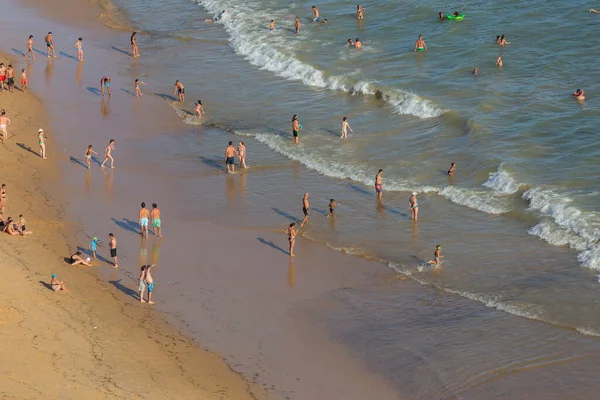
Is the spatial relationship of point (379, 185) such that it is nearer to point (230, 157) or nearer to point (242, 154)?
point (242, 154)

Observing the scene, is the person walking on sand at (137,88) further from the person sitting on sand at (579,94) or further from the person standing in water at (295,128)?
the person sitting on sand at (579,94)

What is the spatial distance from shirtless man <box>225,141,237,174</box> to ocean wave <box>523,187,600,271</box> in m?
9.49

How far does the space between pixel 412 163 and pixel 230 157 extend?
6.10 metres

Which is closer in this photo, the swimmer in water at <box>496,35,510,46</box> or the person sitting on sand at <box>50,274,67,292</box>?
the person sitting on sand at <box>50,274,67,292</box>

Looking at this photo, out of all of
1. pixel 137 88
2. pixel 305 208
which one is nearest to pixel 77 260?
pixel 305 208

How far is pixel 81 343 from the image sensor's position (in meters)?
19.2

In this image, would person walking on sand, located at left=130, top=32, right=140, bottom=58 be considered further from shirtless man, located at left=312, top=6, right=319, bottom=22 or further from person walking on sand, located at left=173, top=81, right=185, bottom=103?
shirtless man, located at left=312, top=6, right=319, bottom=22

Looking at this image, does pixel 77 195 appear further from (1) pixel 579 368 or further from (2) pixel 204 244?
(1) pixel 579 368

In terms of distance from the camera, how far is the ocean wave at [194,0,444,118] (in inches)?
1383

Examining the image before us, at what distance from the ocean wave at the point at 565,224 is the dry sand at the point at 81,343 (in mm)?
10343

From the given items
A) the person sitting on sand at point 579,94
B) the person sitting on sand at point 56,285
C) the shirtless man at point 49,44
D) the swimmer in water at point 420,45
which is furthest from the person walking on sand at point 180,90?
the person sitting on sand at point 56,285

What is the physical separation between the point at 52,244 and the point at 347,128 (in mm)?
12802

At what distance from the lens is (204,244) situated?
81.4 ft

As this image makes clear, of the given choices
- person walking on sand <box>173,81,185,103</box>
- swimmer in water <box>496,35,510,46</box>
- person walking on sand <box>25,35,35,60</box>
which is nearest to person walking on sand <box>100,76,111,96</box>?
person walking on sand <box>173,81,185,103</box>
